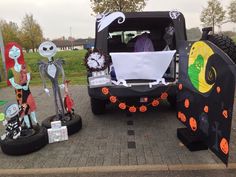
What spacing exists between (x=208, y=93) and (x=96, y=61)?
2165mm

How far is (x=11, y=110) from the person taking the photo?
3.95m

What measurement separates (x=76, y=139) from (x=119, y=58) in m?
1.60

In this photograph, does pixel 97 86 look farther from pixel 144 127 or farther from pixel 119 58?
pixel 144 127

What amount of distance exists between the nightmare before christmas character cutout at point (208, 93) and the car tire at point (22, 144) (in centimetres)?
221

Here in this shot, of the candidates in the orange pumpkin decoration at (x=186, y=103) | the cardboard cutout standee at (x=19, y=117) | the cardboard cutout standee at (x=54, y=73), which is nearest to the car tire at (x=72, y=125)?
the cardboard cutout standee at (x=54, y=73)

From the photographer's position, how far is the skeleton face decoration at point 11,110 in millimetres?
3907

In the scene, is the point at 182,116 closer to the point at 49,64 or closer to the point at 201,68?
the point at 201,68

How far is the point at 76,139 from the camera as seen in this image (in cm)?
451

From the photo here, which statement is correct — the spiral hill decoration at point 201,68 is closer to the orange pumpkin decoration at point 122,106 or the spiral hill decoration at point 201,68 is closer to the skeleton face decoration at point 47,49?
the orange pumpkin decoration at point 122,106

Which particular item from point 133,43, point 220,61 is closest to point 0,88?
point 133,43

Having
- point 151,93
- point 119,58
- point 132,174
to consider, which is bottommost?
point 132,174

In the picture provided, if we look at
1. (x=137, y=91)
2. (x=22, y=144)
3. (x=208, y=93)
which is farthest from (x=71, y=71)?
(x=208, y=93)

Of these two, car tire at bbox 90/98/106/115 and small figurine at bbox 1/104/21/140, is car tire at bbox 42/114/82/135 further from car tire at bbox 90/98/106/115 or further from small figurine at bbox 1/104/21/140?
car tire at bbox 90/98/106/115

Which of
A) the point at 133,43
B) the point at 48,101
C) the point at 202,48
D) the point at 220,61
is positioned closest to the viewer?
the point at 220,61
